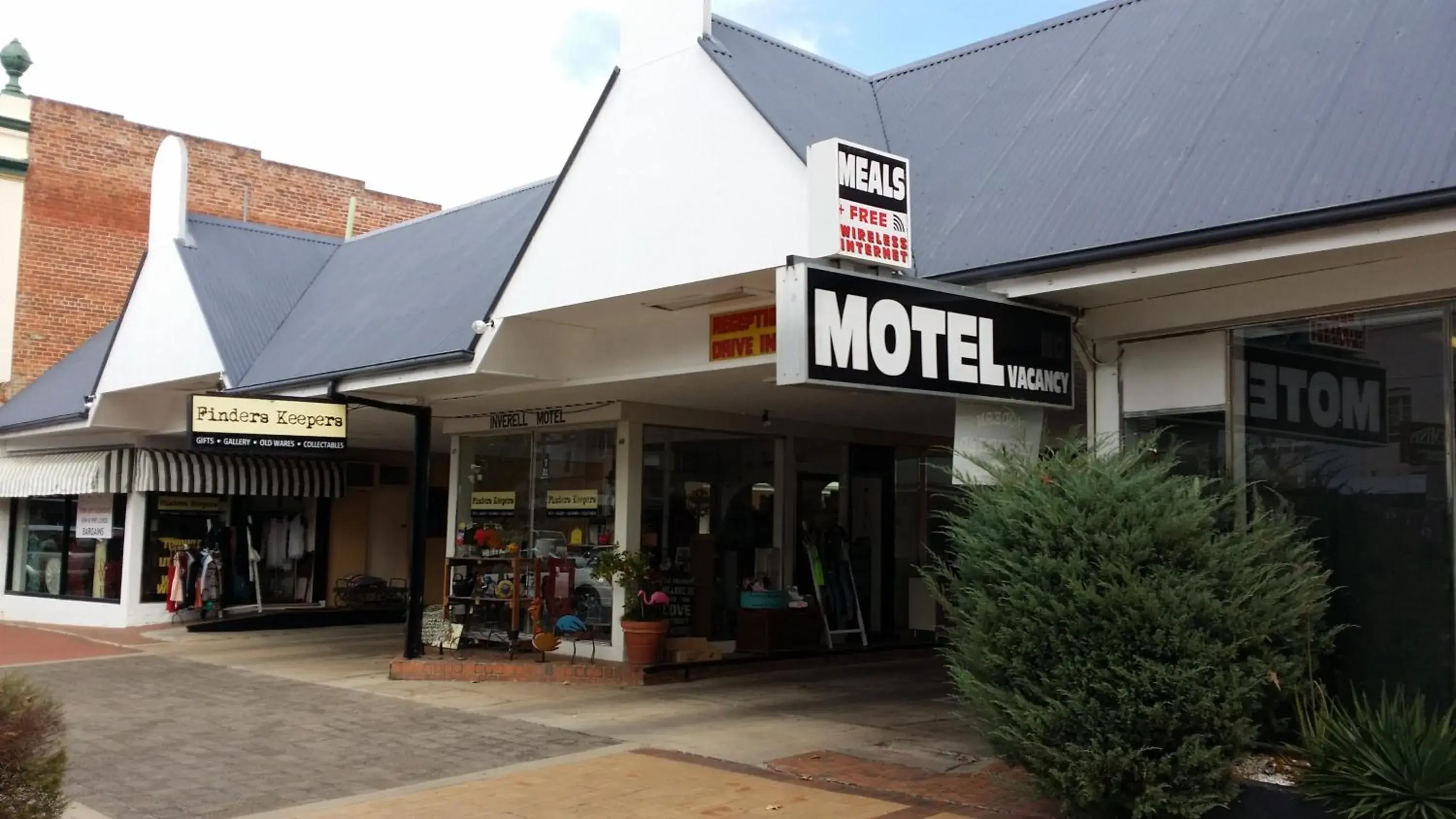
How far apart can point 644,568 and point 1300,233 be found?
8.70 m

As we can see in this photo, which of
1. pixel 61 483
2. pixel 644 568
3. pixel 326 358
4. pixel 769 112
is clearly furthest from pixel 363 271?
pixel 769 112

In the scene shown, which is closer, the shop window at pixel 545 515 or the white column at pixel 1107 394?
the white column at pixel 1107 394

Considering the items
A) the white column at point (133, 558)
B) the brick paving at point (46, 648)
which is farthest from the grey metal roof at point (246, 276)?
the white column at point (133, 558)

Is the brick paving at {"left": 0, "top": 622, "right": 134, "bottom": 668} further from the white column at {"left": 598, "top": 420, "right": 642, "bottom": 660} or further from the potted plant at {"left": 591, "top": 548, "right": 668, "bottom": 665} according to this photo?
the potted plant at {"left": 591, "top": 548, "right": 668, "bottom": 665}

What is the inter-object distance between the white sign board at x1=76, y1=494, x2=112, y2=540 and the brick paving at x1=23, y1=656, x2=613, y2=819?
7583 millimetres

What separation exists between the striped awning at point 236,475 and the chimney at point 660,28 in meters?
11.7

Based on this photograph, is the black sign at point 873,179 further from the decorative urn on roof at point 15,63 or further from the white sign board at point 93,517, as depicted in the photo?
the decorative urn on roof at point 15,63

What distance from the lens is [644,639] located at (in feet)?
45.2

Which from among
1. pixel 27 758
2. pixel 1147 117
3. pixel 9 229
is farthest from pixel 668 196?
pixel 9 229

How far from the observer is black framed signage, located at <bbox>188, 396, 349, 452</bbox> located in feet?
44.8

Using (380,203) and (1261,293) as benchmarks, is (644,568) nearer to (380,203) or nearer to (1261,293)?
(1261,293)

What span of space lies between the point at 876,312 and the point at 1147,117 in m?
3.08

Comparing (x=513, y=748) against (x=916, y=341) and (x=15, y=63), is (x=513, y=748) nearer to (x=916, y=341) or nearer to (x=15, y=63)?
(x=916, y=341)

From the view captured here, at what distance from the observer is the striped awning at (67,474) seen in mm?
20375
